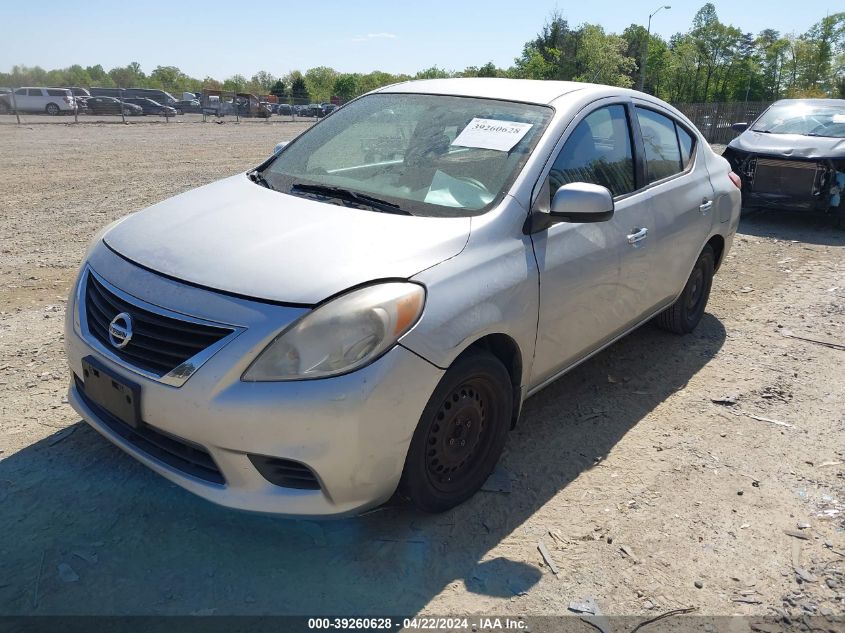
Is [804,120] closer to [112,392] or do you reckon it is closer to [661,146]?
[661,146]

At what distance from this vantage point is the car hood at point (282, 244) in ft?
8.18

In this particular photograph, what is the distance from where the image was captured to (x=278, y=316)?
237cm

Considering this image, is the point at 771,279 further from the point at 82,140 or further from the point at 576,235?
the point at 82,140

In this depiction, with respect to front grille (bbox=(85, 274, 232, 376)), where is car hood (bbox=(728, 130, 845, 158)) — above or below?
above

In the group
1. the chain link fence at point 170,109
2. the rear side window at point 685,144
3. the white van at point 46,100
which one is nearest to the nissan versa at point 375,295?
the rear side window at point 685,144

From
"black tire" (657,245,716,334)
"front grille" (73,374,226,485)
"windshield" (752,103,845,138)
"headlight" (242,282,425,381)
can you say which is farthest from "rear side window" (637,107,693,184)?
"windshield" (752,103,845,138)

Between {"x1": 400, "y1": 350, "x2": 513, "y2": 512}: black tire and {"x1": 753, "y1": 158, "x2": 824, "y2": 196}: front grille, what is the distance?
7489mm

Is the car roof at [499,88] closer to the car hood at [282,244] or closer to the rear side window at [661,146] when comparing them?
the rear side window at [661,146]

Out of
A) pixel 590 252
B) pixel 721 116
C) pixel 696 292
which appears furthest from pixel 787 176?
pixel 721 116

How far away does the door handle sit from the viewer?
3.72m

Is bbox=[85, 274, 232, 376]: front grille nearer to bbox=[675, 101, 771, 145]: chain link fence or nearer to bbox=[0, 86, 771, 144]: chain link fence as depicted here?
bbox=[0, 86, 771, 144]: chain link fence

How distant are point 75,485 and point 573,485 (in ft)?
7.54

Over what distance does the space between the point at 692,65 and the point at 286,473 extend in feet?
315

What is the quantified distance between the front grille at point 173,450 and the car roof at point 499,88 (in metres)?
2.37
